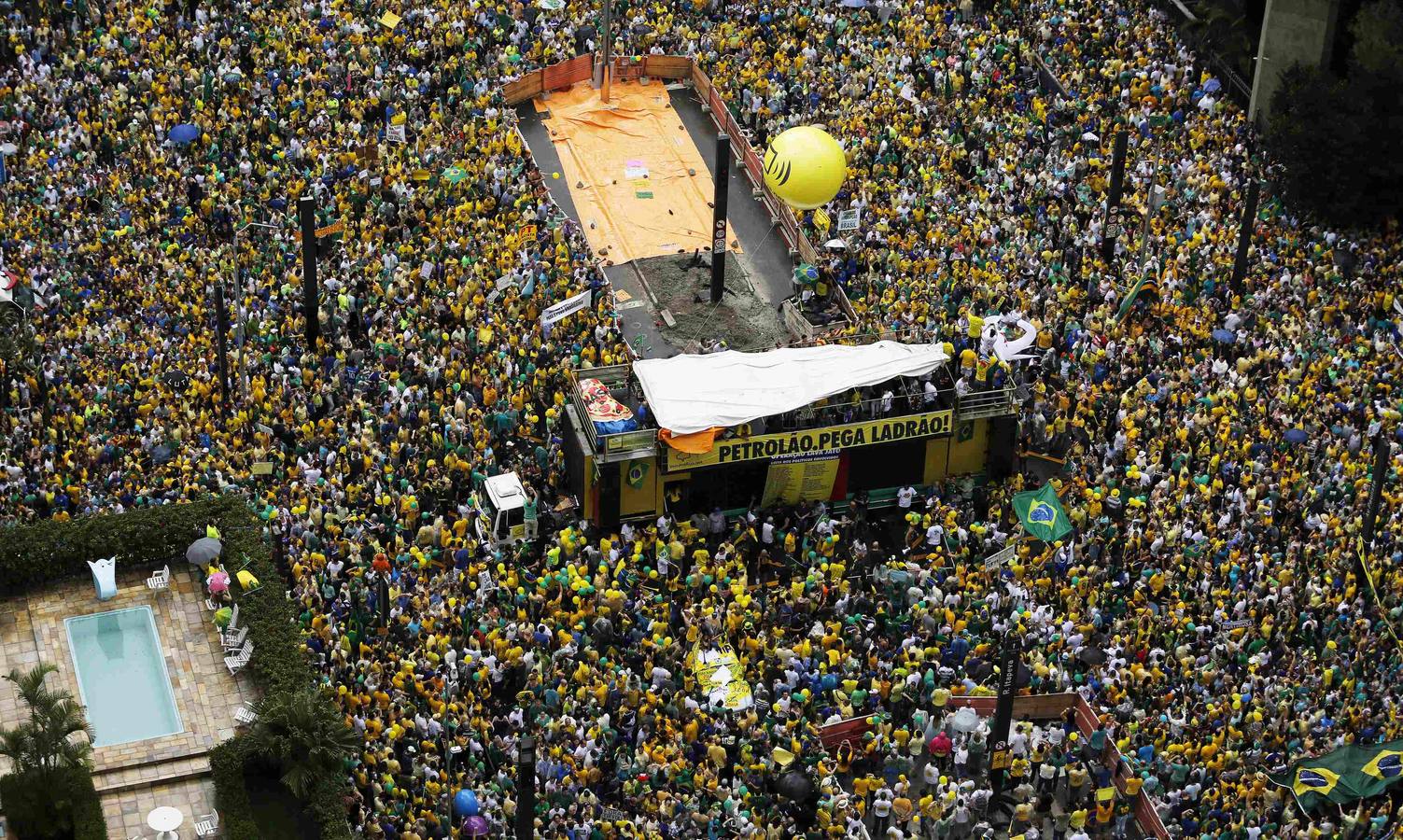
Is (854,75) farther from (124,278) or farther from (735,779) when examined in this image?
(735,779)

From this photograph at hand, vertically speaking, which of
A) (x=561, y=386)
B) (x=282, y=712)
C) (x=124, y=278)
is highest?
(x=124, y=278)

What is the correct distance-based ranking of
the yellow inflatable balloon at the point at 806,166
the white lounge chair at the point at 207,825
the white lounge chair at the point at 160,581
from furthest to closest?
the yellow inflatable balloon at the point at 806,166 < the white lounge chair at the point at 160,581 < the white lounge chair at the point at 207,825

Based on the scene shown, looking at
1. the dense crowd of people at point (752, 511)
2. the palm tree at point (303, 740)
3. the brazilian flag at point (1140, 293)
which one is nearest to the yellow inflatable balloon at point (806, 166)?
the dense crowd of people at point (752, 511)

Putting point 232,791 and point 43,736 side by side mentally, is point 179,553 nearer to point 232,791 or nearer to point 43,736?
point 232,791

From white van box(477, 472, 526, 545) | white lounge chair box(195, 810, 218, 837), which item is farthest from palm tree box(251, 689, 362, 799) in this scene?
white van box(477, 472, 526, 545)

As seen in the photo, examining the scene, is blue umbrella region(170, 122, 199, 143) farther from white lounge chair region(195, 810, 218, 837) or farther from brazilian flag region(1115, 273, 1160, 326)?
brazilian flag region(1115, 273, 1160, 326)

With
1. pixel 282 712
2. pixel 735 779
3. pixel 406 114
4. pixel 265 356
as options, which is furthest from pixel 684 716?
pixel 406 114

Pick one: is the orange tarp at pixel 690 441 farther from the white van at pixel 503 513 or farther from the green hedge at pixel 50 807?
the green hedge at pixel 50 807
